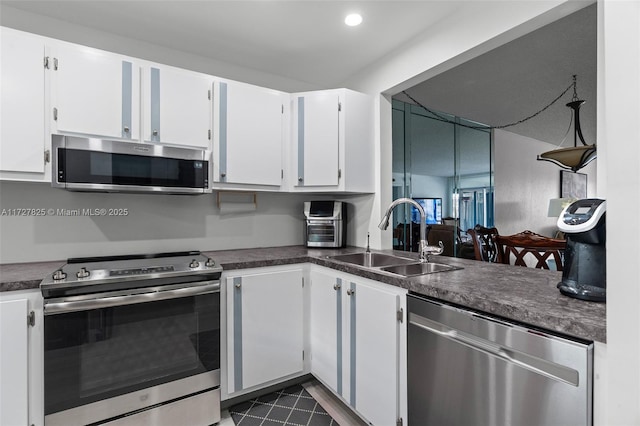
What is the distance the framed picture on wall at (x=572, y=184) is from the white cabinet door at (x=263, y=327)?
635 centimetres

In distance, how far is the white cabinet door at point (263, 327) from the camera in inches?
76.3

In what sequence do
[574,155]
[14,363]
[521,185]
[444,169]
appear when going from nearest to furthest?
1. [14,363]
2. [574,155]
3. [444,169]
4. [521,185]

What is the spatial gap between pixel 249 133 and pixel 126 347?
5.08 ft

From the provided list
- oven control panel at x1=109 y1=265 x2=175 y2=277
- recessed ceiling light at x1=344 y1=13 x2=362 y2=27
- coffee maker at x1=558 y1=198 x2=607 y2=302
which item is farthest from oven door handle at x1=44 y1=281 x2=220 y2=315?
recessed ceiling light at x1=344 y1=13 x2=362 y2=27

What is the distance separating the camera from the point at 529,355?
1006 mm

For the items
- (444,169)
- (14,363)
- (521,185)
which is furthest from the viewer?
(521,185)

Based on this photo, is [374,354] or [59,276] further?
[374,354]

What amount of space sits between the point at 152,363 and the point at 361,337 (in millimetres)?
1124

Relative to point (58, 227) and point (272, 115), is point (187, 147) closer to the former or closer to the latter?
point (272, 115)

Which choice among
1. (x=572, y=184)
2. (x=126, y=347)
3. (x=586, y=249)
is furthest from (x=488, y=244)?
(x=572, y=184)

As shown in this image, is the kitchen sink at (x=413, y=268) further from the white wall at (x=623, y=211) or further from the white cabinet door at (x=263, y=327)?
the white wall at (x=623, y=211)

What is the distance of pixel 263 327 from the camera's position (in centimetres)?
204

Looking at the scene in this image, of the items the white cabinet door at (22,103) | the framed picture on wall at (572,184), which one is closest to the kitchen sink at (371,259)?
the white cabinet door at (22,103)

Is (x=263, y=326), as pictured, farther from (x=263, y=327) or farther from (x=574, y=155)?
(x=574, y=155)
